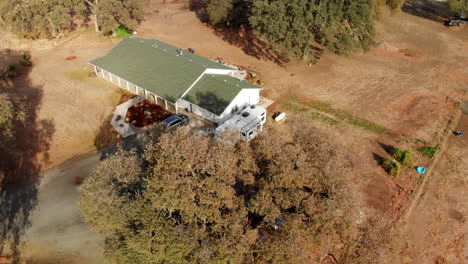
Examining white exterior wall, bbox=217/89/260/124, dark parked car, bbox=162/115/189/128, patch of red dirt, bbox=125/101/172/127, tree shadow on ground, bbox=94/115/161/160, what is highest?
white exterior wall, bbox=217/89/260/124

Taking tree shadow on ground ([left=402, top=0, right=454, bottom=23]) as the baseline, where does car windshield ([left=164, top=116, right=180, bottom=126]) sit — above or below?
below

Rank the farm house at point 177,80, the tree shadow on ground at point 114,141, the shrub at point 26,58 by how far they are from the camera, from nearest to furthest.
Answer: the tree shadow on ground at point 114,141
the farm house at point 177,80
the shrub at point 26,58

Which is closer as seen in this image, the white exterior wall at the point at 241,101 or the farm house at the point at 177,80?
the white exterior wall at the point at 241,101

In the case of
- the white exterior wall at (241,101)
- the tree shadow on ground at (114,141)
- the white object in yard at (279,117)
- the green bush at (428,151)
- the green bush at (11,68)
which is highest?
the white exterior wall at (241,101)

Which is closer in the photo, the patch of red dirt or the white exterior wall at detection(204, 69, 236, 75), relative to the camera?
the patch of red dirt

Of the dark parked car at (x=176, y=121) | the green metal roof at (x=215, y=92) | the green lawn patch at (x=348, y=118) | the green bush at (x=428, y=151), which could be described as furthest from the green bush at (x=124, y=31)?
the green bush at (x=428, y=151)

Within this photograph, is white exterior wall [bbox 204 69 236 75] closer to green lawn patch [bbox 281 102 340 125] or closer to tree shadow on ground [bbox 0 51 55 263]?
green lawn patch [bbox 281 102 340 125]

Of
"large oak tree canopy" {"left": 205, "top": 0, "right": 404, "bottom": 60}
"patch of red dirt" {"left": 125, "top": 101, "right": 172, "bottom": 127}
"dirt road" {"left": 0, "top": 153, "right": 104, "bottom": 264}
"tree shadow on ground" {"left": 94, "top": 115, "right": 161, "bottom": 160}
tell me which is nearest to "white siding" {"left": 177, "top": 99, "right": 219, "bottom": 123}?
"patch of red dirt" {"left": 125, "top": 101, "right": 172, "bottom": 127}

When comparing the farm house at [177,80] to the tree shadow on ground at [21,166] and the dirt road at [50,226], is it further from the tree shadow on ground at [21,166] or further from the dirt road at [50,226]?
the dirt road at [50,226]
